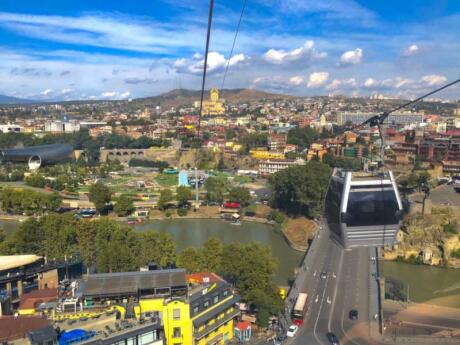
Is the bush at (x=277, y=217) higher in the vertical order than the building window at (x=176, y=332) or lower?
lower

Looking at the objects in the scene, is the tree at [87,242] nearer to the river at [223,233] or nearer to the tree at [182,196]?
the river at [223,233]

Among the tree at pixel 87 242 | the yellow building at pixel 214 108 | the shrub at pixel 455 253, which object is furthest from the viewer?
the yellow building at pixel 214 108

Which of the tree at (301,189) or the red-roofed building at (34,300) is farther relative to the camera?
the tree at (301,189)

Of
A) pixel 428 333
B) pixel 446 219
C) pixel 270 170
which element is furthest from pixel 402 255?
pixel 270 170

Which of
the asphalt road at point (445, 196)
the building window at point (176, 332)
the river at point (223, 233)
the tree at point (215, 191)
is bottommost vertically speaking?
the river at point (223, 233)

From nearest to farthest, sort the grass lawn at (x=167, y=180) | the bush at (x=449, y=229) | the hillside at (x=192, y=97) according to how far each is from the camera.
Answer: the bush at (x=449, y=229) < the grass lawn at (x=167, y=180) < the hillside at (x=192, y=97)

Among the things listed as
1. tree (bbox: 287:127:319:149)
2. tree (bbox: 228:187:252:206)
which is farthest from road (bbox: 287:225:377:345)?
tree (bbox: 287:127:319:149)

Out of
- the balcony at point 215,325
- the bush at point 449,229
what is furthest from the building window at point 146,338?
the bush at point 449,229
